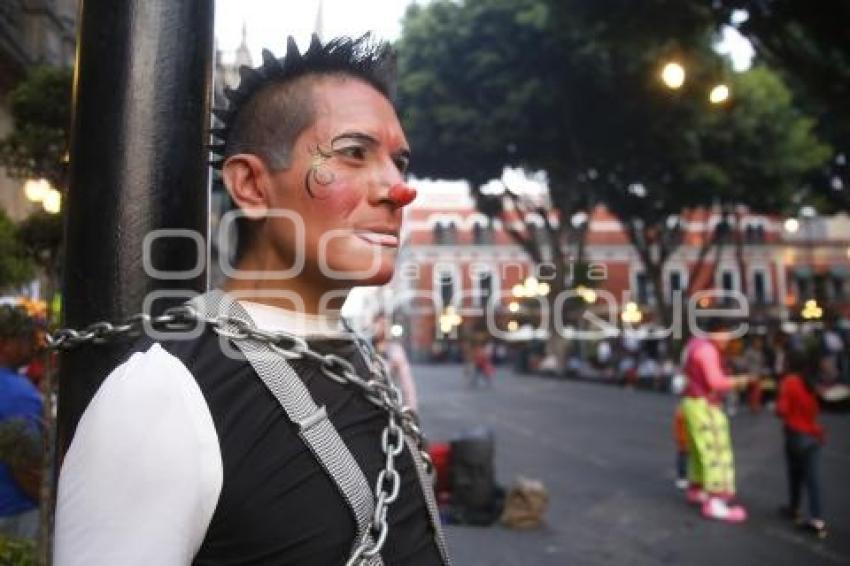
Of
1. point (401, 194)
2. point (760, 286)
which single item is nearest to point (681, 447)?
point (401, 194)

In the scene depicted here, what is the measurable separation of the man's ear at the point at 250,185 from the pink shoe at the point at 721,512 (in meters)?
6.92

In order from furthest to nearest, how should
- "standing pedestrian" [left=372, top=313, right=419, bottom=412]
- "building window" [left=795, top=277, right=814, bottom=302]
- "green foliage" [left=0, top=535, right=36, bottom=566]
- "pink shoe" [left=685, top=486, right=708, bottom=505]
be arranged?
"building window" [left=795, top=277, right=814, bottom=302] < "standing pedestrian" [left=372, top=313, right=419, bottom=412] < "pink shoe" [left=685, top=486, right=708, bottom=505] < "green foliage" [left=0, top=535, right=36, bottom=566]

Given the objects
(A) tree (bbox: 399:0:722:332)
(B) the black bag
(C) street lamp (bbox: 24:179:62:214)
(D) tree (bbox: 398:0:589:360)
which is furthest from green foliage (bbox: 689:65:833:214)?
(C) street lamp (bbox: 24:179:62:214)

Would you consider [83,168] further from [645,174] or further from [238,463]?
[645,174]

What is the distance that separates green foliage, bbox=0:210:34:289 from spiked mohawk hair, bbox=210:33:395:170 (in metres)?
2.62

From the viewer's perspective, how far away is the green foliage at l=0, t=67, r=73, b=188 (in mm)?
3318

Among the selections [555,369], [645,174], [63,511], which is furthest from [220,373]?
[555,369]

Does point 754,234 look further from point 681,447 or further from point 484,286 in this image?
point 681,447

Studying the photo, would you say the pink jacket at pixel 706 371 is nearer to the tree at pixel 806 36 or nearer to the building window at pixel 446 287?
the tree at pixel 806 36

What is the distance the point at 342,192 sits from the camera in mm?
1186

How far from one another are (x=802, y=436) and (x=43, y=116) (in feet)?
21.8

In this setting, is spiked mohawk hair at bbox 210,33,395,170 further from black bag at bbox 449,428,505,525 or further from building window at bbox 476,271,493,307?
building window at bbox 476,271,493,307

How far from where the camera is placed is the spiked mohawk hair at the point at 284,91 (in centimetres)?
Result: 120

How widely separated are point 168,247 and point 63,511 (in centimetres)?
58
